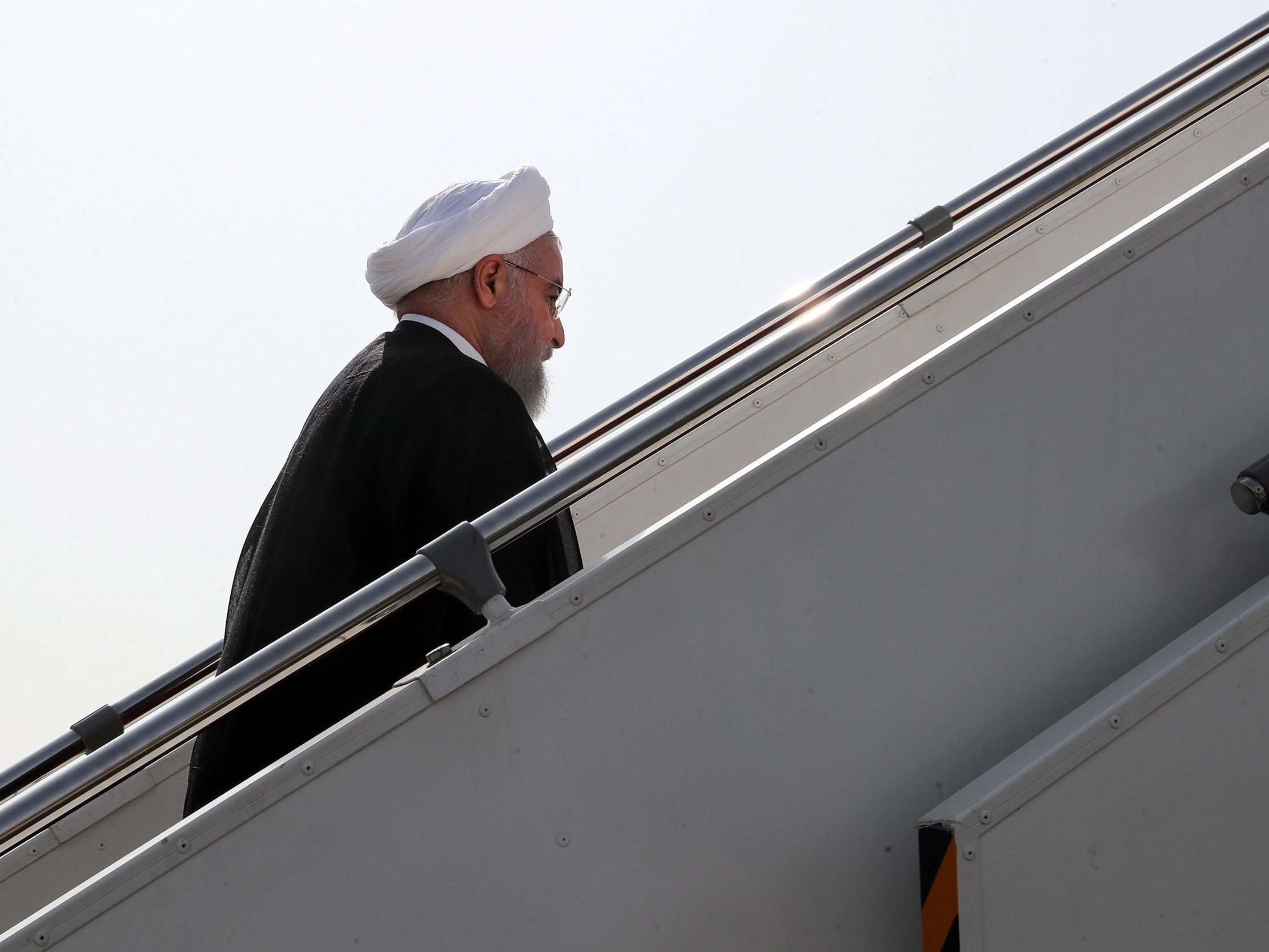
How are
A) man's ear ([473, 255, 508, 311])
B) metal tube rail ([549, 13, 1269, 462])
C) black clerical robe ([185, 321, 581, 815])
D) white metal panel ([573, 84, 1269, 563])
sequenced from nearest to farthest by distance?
black clerical robe ([185, 321, 581, 815]) < man's ear ([473, 255, 508, 311]) < metal tube rail ([549, 13, 1269, 462]) < white metal panel ([573, 84, 1269, 563])

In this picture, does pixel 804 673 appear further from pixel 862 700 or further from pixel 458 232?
pixel 458 232

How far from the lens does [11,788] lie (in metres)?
2.15

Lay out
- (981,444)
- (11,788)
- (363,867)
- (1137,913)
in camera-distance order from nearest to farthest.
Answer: (363,867)
(1137,913)
(981,444)
(11,788)

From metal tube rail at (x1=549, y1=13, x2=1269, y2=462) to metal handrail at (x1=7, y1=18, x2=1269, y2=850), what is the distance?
52 centimetres

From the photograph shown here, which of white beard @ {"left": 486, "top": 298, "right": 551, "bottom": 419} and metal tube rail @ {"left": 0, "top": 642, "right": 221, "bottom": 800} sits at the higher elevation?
white beard @ {"left": 486, "top": 298, "right": 551, "bottom": 419}

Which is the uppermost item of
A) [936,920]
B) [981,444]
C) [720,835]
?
[981,444]

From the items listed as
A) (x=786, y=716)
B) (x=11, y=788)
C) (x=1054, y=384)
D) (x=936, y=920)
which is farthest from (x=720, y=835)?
(x=11, y=788)

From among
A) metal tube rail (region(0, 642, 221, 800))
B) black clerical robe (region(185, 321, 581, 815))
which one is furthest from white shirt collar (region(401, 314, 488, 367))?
metal tube rail (region(0, 642, 221, 800))

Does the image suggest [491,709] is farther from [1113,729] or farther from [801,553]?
[1113,729]

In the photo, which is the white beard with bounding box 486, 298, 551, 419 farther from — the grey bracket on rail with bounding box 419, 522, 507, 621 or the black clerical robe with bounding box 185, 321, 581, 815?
the grey bracket on rail with bounding box 419, 522, 507, 621

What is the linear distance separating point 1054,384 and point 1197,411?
254 mm

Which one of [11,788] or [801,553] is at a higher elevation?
[11,788]

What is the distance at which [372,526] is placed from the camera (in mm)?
1999

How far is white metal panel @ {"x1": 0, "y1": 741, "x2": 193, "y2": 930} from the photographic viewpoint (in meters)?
2.39
